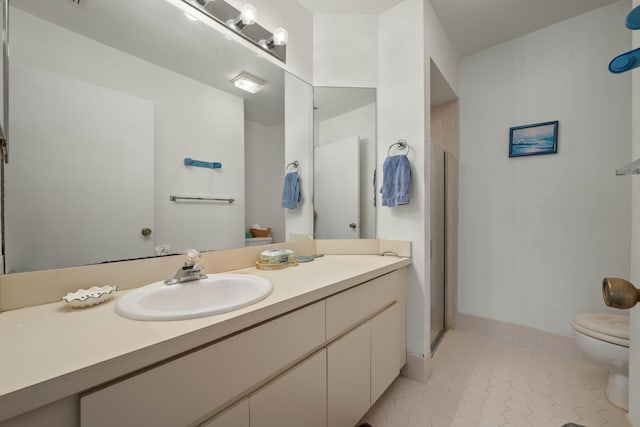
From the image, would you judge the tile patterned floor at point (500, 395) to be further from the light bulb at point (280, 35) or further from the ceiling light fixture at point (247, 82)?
the light bulb at point (280, 35)

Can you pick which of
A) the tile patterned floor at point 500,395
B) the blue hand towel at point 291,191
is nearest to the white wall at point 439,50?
the blue hand towel at point 291,191

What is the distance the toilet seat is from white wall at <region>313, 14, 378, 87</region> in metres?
1.96

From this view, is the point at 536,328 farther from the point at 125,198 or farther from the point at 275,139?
the point at 125,198

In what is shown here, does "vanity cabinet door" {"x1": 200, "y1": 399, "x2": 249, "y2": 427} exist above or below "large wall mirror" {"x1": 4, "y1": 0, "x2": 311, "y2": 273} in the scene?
below

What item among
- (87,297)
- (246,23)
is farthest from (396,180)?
(87,297)

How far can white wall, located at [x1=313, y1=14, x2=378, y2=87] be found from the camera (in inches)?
67.6

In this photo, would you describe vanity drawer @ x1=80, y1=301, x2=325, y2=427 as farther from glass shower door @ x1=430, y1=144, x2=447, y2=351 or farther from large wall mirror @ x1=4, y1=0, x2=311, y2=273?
glass shower door @ x1=430, y1=144, x2=447, y2=351

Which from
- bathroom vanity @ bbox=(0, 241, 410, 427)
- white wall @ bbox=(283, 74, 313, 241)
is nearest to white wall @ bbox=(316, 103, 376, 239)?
white wall @ bbox=(283, 74, 313, 241)

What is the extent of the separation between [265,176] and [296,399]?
41.1 inches

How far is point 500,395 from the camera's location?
4.65 ft

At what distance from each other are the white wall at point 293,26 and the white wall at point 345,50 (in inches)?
2.2

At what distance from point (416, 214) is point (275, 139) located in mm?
1002

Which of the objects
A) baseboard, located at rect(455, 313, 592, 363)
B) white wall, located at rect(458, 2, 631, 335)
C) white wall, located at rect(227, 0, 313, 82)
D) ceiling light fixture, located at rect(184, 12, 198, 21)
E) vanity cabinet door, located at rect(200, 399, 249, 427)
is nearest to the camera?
vanity cabinet door, located at rect(200, 399, 249, 427)

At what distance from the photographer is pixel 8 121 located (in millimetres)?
743
